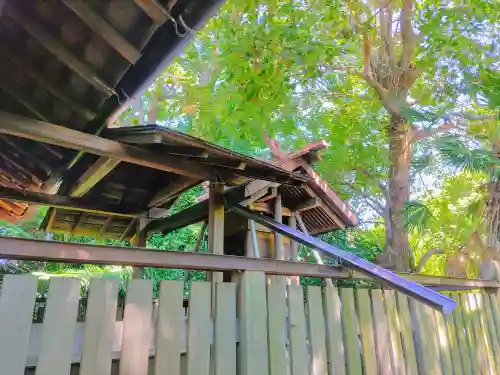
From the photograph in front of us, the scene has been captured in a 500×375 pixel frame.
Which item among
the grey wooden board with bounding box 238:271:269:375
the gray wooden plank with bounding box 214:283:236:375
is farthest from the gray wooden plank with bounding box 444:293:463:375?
the gray wooden plank with bounding box 214:283:236:375

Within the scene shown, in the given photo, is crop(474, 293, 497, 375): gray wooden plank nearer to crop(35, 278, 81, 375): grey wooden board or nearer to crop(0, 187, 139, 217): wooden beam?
crop(35, 278, 81, 375): grey wooden board

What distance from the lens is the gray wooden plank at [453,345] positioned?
9.04 feet

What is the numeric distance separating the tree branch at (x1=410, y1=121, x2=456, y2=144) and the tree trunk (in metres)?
0.11

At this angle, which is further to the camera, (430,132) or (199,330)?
(430,132)

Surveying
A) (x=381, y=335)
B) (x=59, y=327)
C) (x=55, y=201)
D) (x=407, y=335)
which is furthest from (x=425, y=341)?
(x=55, y=201)

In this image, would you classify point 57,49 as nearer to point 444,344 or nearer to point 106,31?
point 106,31

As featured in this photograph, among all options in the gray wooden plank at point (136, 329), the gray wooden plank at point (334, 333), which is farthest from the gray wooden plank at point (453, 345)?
the gray wooden plank at point (136, 329)

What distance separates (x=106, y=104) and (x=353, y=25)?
11.2 feet

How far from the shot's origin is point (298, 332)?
2.08 m

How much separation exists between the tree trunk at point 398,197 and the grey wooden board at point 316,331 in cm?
255

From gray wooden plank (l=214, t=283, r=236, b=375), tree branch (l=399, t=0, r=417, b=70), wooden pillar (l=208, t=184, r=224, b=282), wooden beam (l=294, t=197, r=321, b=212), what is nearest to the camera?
gray wooden plank (l=214, t=283, r=236, b=375)

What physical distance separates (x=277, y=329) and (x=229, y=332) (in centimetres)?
30

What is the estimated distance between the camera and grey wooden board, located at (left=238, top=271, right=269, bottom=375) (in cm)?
189

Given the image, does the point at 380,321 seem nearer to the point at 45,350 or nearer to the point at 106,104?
the point at 45,350
